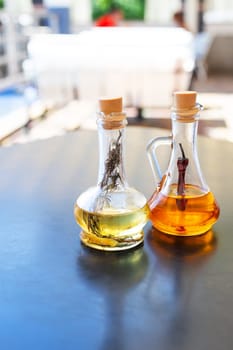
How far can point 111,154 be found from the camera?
0.71 metres

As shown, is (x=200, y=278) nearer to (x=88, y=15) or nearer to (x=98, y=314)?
(x=98, y=314)

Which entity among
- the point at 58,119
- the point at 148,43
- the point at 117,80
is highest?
the point at 148,43

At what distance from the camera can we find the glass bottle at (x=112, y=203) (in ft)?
2.30

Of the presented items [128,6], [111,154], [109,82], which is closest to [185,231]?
[111,154]

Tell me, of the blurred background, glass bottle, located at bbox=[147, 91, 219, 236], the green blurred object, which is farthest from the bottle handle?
the green blurred object

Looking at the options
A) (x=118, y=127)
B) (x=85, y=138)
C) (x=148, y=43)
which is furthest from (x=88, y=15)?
(x=118, y=127)

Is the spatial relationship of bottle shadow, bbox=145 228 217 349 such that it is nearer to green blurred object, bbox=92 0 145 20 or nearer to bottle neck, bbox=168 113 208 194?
bottle neck, bbox=168 113 208 194

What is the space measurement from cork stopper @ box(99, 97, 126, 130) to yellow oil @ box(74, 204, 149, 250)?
12cm

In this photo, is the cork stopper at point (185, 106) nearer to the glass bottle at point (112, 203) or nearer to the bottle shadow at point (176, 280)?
the glass bottle at point (112, 203)

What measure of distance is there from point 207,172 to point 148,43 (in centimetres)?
312

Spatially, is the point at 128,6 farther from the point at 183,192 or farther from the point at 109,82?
the point at 183,192

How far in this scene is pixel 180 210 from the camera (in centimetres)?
73

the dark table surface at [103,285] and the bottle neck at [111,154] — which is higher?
the bottle neck at [111,154]

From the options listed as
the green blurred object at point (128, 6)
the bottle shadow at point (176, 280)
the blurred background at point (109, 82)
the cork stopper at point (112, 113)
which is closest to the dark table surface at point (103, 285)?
the bottle shadow at point (176, 280)
